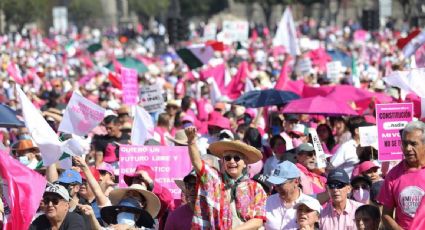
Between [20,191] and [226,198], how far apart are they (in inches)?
50.0

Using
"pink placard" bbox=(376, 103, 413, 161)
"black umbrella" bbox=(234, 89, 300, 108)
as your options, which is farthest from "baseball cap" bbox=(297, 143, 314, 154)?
"black umbrella" bbox=(234, 89, 300, 108)

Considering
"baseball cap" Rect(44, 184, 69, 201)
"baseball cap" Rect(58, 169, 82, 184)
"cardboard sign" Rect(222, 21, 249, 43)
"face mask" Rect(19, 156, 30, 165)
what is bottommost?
"cardboard sign" Rect(222, 21, 249, 43)

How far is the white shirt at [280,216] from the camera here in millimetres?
10039

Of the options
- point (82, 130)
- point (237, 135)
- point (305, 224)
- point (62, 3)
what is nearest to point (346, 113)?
point (237, 135)

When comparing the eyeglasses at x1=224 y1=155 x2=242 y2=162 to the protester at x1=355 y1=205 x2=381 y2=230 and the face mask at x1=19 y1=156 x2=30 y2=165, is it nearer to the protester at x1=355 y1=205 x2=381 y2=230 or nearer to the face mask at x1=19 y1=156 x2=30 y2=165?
the protester at x1=355 y1=205 x2=381 y2=230

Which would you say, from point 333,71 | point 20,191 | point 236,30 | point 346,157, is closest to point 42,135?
point 20,191

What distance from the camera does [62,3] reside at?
76.4 metres

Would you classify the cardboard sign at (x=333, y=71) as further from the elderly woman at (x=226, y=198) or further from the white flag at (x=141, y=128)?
the elderly woman at (x=226, y=198)

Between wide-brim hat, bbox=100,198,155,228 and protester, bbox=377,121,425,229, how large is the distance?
4.71ft

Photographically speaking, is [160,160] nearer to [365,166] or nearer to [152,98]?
[365,166]

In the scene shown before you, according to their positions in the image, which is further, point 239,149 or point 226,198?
point 239,149

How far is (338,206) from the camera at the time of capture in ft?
33.3

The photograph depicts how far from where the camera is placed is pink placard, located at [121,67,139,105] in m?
18.3

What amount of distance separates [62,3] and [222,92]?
177 feet
